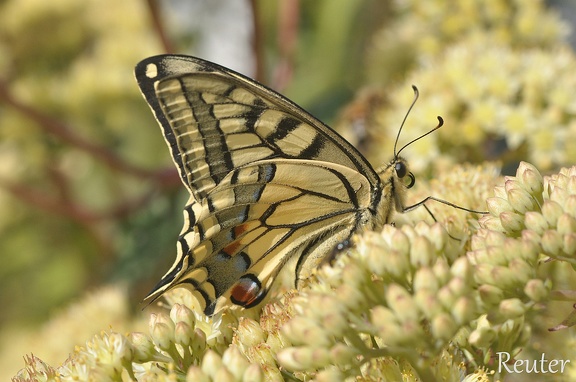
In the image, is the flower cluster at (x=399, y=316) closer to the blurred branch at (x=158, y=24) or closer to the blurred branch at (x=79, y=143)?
the blurred branch at (x=79, y=143)

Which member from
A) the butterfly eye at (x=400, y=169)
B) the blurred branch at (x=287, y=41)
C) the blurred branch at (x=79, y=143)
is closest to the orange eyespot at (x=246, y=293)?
the butterfly eye at (x=400, y=169)

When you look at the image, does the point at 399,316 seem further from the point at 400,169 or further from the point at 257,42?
the point at 257,42

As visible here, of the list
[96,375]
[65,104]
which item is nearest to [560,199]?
[96,375]

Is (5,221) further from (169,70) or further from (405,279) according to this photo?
(405,279)

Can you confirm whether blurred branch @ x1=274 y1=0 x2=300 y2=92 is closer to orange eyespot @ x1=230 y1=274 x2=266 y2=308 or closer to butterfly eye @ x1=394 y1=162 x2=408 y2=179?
Result: butterfly eye @ x1=394 y1=162 x2=408 y2=179

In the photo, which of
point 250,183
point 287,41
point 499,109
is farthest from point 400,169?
point 287,41

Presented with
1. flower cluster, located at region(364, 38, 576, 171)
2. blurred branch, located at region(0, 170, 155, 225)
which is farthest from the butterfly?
blurred branch, located at region(0, 170, 155, 225)

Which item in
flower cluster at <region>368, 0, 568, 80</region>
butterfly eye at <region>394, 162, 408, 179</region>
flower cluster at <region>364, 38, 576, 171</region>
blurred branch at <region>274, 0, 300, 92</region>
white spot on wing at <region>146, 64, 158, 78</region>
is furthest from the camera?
blurred branch at <region>274, 0, 300, 92</region>
